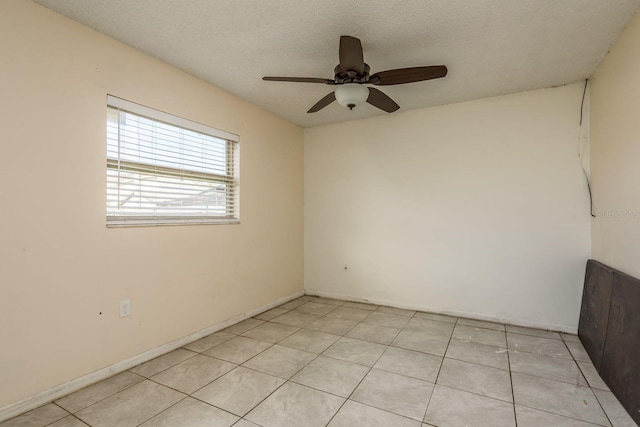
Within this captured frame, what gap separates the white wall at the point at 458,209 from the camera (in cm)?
291

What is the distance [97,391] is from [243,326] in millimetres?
1336

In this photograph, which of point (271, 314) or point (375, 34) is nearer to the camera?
point (375, 34)

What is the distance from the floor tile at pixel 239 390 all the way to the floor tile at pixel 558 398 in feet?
5.17

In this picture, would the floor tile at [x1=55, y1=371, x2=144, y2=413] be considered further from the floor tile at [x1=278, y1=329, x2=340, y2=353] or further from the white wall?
the white wall

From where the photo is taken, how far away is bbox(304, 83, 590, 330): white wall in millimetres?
2912

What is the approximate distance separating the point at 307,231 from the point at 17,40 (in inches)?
131

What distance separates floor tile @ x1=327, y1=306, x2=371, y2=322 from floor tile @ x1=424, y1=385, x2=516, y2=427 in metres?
1.47

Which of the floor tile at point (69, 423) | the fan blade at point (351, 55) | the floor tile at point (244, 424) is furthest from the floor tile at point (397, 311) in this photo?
the floor tile at point (69, 423)

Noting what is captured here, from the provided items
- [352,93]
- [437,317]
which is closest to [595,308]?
[437,317]

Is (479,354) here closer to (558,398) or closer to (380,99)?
(558,398)

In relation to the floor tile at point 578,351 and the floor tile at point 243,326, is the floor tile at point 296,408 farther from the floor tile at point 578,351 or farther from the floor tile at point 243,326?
the floor tile at point 578,351

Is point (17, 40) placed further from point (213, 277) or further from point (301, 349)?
point (301, 349)

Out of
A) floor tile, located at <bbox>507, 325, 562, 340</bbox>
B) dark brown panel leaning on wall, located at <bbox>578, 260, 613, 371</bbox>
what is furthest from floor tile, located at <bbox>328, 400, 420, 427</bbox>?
floor tile, located at <bbox>507, 325, 562, 340</bbox>

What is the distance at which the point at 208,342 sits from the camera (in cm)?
270
